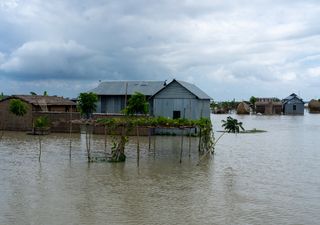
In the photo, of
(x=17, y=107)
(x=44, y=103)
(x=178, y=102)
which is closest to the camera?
(x=17, y=107)

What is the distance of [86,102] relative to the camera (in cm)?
3234

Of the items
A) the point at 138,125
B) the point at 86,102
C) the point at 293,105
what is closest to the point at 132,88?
the point at 86,102

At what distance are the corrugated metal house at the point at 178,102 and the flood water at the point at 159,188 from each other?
8859 millimetres

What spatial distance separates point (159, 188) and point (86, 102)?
19972 mm

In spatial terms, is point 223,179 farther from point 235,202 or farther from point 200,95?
point 200,95

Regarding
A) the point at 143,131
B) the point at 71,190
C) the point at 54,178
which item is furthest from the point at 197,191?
the point at 143,131

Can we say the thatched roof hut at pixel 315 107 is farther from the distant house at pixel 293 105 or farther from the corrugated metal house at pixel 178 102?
the corrugated metal house at pixel 178 102

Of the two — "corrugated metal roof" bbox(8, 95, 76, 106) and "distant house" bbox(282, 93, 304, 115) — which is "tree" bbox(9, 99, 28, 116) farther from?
"distant house" bbox(282, 93, 304, 115)

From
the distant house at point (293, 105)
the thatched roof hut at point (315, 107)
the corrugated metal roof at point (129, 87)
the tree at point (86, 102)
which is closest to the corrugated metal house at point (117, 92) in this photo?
the corrugated metal roof at point (129, 87)

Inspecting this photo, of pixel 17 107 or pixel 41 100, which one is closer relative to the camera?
pixel 17 107

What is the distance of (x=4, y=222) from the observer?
962 centimetres

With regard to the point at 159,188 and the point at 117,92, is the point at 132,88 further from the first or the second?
the point at 159,188

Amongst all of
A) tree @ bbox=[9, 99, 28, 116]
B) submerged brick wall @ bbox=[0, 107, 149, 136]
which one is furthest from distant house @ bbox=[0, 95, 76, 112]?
tree @ bbox=[9, 99, 28, 116]

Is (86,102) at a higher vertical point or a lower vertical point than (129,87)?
lower
